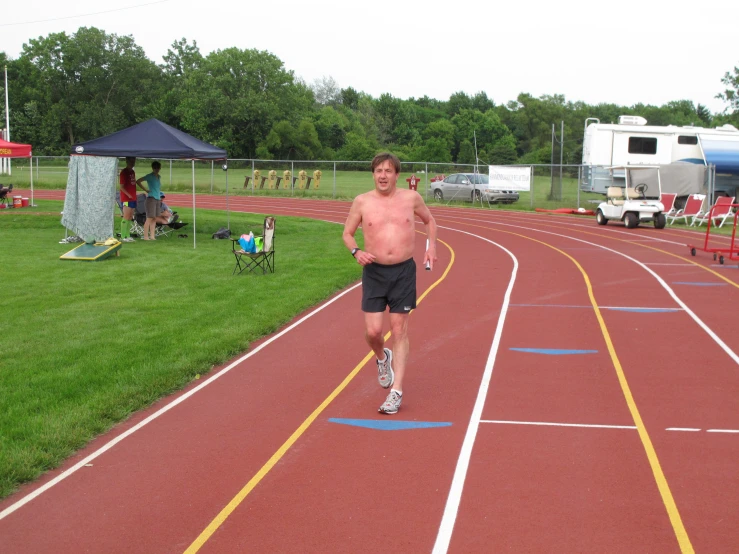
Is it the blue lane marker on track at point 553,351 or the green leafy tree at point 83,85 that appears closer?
the blue lane marker on track at point 553,351

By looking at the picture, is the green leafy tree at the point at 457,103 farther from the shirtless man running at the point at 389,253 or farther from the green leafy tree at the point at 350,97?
the shirtless man running at the point at 389,253

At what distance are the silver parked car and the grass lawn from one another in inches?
695

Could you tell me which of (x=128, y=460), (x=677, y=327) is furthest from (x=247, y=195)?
(x=128, y=460)

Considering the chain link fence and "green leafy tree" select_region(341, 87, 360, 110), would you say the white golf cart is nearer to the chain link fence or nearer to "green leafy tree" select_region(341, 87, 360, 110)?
the chain link fence

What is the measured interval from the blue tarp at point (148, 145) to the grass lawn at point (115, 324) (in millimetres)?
1973

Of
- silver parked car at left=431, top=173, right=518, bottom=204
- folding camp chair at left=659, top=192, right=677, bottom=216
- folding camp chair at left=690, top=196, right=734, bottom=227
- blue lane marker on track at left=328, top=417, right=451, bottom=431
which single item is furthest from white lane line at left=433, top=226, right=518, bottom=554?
silver parked car at left=431, top=173, right=518, bottom=204

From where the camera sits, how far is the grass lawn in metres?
6.07

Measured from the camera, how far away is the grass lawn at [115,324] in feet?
19.9

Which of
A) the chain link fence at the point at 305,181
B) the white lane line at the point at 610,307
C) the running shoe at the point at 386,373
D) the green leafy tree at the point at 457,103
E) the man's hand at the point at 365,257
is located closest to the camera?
the man's hand at the point at 365,257

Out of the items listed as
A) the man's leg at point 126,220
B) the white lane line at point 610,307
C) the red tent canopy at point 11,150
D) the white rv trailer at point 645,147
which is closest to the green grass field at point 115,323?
the man's leg at point 126,220

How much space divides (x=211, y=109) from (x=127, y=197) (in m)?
52.2

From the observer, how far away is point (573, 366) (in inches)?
313

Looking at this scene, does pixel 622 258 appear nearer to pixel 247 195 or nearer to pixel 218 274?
pixel 218 274

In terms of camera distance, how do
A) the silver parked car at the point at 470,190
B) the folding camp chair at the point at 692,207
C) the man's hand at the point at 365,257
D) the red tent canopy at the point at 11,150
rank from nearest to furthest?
the man's hand at the point at 365,257 < the red tent canopy at the point at 11,150 < the folding camp chair at the point at 692,207 < the silver parked car at the point at 470,190
